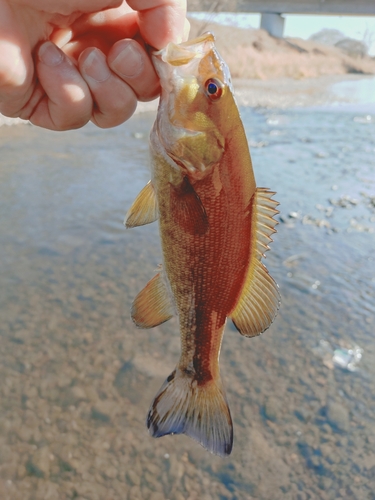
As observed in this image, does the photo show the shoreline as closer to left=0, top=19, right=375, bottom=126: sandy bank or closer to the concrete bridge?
left=0, top=19, right=375, bottom=126: sandy bank

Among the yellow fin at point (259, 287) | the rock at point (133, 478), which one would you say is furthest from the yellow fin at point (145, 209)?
the rock at point (133, 478)

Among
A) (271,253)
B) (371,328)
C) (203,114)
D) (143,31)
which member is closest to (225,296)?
(203,114)

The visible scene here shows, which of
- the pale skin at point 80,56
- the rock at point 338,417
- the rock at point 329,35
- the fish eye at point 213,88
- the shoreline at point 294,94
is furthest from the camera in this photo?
the rock at point 329,35

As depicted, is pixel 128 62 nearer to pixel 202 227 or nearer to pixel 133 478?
pixel 202 227

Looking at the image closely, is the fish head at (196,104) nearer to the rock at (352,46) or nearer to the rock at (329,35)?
the rock at (352,46)

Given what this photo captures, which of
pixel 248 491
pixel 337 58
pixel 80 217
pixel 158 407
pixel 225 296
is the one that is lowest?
pixel 337 58

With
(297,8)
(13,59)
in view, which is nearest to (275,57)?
(297,8)

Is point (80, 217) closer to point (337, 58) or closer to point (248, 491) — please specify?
point (248, 491)
